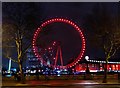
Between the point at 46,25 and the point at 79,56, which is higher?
the point at 46,25

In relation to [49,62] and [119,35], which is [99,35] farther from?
[49,62]

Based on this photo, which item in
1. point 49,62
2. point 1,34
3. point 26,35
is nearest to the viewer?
point 1,34

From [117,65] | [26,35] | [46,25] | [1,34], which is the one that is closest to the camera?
Result: [1,34]

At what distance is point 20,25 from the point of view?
39.4 meters

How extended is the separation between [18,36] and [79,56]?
11789mm

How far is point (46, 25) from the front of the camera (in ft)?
153

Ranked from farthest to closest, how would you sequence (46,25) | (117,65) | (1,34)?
(117,65), (46,25), (1,34)

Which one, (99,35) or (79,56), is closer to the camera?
(99,35)

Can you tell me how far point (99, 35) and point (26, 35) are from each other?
855 cm

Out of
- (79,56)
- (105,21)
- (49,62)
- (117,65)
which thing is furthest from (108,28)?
(117,65)

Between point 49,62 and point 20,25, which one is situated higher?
point 20,25

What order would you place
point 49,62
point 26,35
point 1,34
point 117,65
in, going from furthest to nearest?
point 117,65
point 49,62
point 26,35
point 1,34

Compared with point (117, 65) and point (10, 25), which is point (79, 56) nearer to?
point (10, 25)

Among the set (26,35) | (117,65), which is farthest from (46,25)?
(117,65)
